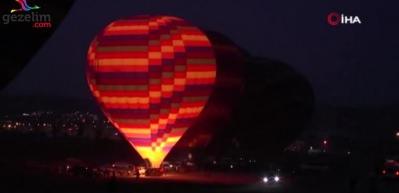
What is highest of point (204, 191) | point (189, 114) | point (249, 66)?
point (249, 66)

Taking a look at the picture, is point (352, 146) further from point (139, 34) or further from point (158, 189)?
point (158, 189)

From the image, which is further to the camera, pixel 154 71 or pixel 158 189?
pixel 154 71

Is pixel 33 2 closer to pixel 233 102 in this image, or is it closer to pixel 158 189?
pixel 158 189

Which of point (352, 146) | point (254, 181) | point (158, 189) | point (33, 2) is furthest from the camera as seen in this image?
point (352, 146)

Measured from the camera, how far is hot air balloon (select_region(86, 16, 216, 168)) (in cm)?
4138

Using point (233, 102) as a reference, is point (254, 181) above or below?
below

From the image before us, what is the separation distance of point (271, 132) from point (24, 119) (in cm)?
7615

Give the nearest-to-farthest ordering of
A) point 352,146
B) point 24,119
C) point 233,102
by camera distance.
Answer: point 233,102 < point 352,146 < point 24,119

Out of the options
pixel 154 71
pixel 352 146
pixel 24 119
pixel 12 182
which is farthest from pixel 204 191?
pixel 24 119

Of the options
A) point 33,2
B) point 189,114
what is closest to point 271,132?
point 189,114

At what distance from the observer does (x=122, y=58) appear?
4162 cm

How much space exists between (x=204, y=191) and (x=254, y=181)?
9343 millimetres

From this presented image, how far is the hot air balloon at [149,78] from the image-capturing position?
4138cm

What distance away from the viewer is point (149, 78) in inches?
1629
